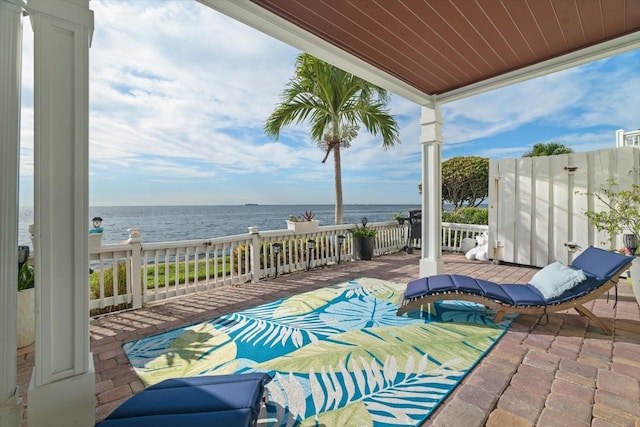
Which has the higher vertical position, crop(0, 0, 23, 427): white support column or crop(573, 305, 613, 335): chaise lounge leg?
crop(0, 0, 23, 427): white support column

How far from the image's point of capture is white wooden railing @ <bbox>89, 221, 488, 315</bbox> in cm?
379

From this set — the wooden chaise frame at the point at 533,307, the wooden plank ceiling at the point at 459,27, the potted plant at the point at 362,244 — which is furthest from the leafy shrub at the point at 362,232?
the wooden plank ceiling at the point at 459,27

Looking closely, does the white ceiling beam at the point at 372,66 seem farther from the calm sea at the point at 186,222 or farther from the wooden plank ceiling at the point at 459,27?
the calm sea at the point at 186,222

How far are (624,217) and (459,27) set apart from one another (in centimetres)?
386

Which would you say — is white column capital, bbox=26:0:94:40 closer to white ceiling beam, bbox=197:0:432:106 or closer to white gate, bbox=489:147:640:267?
white ceiling beam, bbox=197:0:432:106

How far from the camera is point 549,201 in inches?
222

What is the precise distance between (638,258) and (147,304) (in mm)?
6285

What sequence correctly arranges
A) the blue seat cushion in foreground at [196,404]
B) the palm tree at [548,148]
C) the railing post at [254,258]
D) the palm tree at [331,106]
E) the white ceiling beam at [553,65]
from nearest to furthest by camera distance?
the blue seat cushion in foreground at [196,404], the white ceiling beam at [553,65], the railing post at [254,258], the palm tree at [331,106], the palm tree at [548,148]

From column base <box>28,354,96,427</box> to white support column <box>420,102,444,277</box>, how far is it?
14.6ft

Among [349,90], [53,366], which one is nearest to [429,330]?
[53,366]

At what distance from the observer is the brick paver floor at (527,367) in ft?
5.87

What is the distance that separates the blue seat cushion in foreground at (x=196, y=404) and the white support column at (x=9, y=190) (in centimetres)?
66

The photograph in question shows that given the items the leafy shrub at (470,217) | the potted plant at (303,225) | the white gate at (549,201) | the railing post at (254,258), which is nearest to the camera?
the white gate at (549,201)

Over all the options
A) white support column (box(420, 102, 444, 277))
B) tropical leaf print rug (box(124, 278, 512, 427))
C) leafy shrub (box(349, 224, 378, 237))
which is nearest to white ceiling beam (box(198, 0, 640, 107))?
white support column (box(420, 102, 444, 277))
